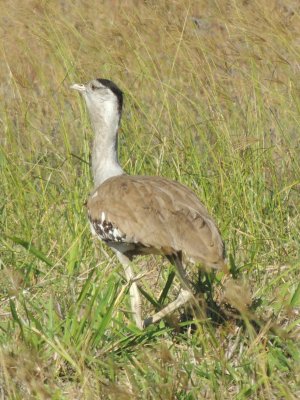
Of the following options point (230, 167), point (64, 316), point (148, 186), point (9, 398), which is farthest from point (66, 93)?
point (9, 398)

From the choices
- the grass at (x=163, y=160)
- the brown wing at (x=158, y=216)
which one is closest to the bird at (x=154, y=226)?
the brown wing at (x=158, y=216)

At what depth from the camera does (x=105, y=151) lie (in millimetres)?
4703

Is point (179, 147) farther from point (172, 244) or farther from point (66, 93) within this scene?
point (172, 244)

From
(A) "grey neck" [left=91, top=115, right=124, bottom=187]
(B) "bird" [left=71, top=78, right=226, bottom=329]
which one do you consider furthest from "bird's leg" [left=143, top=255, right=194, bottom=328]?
(A) "grey neck" [left=91, top=115, right=124, bottom=187]

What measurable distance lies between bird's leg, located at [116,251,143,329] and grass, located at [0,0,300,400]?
0.15 feet

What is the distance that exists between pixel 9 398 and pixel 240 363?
2.91 ft

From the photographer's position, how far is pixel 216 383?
132 inches

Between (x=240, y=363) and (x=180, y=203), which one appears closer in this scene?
(x=240, y=363)

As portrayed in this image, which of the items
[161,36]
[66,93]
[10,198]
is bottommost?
[10,198]

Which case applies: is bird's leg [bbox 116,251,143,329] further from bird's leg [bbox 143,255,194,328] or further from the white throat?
the white throat

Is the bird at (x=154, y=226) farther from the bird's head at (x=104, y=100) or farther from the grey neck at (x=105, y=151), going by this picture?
the bird's head at (x=104, y=100)

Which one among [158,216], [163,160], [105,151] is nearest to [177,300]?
[158,216]

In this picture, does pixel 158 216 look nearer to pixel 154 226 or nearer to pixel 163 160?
pixel 154 226

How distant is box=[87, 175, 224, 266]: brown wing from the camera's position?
3787 mm
